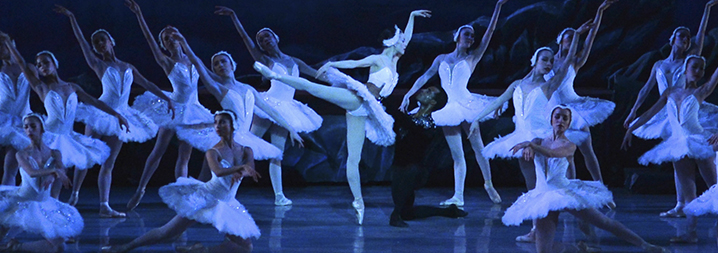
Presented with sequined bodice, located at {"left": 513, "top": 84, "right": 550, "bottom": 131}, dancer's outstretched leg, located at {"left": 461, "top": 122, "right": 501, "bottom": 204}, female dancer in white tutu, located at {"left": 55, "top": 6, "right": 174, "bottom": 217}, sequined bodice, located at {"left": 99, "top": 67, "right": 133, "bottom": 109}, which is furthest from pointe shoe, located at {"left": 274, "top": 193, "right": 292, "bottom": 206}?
sequined bodice, located at {"left": 513, "top": 84, "right": 550, "bottom": 131}

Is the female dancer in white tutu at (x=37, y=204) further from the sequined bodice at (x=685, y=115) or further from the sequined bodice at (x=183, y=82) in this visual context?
the sequined bodice at (x=685, y=115)

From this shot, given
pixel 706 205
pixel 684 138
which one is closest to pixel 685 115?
pixel 684 138

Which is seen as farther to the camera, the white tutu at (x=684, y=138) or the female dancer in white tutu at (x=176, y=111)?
the female dancer in white tutu at (x=176, y=111)

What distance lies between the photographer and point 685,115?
5.54 metres

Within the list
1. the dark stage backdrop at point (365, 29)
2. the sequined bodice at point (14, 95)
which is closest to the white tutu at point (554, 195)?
the sequined bodice at point (14, 95)

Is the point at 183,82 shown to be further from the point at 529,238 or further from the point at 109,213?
the point at 529,238

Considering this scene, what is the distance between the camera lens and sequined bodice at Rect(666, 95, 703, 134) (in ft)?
18.0

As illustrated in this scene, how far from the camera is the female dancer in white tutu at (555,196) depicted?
4117 millimetres

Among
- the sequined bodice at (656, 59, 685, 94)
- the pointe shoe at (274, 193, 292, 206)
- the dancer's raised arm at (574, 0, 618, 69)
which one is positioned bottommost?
the pointe shoe at (274, 193, 292, 206)

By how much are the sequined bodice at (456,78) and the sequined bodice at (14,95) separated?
3.06m

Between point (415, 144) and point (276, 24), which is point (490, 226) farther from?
point (276, 24)

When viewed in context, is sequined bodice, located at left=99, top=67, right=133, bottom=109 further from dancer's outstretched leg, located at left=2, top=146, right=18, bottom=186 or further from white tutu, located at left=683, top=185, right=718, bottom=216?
white tutu, located at left=683, top=185, right=718, bottom=216

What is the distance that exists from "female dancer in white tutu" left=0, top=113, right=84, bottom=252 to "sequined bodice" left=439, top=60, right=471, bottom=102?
319 cm

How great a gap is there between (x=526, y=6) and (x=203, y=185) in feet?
19.3
